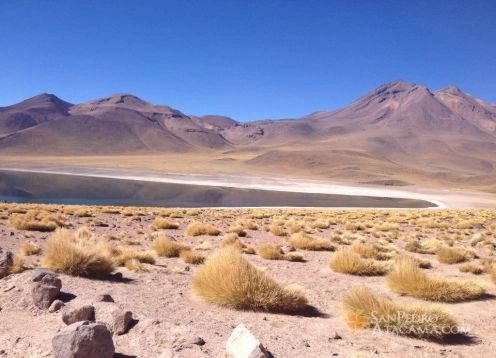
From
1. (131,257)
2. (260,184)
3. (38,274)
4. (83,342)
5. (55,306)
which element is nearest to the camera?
(83,342)

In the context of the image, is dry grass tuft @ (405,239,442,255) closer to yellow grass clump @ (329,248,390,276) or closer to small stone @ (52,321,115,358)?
yellow grass clump @ (329,248,390,276)

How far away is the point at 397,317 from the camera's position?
5.09m

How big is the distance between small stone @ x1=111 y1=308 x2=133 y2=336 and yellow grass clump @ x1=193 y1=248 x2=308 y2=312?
142cm

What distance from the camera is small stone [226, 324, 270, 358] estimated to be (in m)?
3.88

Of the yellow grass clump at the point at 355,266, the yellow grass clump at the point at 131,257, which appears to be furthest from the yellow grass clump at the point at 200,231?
the yellow grass clump at the point at 355,266

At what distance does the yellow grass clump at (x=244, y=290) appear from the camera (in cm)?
578

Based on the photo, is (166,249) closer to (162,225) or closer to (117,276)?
(117,276)

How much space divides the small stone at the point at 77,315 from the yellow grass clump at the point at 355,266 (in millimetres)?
5704

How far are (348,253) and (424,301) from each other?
2.80m

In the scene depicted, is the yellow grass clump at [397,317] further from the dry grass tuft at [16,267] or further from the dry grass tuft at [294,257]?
the dry grass tuft at [294,257]

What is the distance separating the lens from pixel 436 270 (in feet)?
33.1

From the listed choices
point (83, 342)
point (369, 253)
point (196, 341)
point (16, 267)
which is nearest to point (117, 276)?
point (16, 267)

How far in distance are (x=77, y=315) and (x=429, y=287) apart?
204 inches

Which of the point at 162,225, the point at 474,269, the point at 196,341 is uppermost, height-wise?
the point at 474,269
